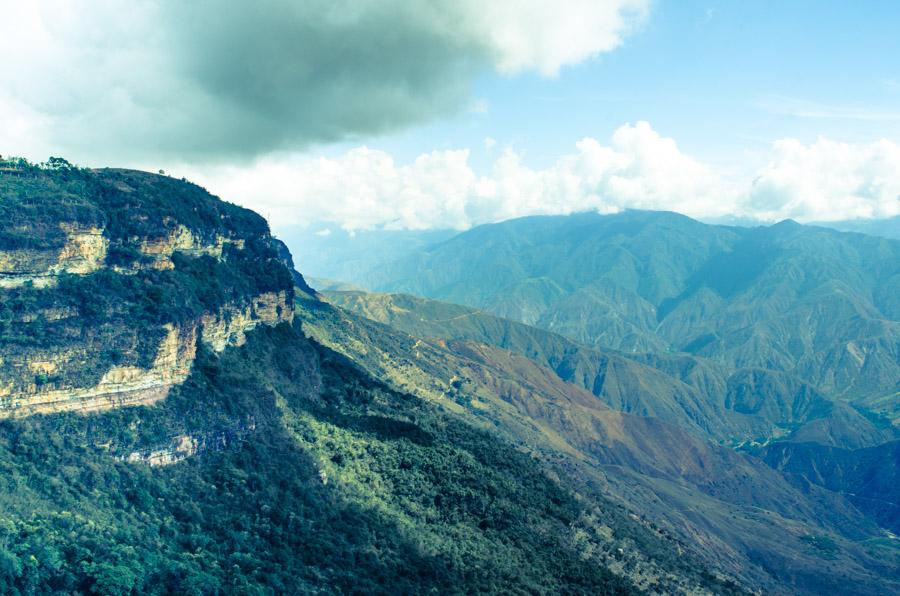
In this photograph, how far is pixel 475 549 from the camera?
105 meters

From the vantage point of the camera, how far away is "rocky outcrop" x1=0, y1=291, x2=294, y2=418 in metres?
88.4

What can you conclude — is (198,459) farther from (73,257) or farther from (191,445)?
(73,257)

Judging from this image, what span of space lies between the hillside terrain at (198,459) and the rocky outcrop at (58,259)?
0.69 ft

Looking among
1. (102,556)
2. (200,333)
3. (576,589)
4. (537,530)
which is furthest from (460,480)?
(102,556)

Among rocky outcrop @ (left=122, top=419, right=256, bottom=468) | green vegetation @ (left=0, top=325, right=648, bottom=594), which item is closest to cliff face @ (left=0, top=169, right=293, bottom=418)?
green vegetation @ (left=0, top=325, right=648, bottom=594)

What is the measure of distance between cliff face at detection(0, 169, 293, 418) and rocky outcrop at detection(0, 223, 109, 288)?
0.15m

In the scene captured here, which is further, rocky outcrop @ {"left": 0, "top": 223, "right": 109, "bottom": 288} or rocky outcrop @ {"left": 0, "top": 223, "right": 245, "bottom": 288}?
rocky outcrop @ {"left": 0, "top": 223, "right": 245, "bottom": 288}

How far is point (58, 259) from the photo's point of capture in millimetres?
99625

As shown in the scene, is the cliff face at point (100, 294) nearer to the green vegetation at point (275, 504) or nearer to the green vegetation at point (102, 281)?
the green vegetation at point (102, 281)

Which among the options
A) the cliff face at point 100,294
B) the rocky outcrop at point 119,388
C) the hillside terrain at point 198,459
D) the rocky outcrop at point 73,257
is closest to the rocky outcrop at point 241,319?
the cliff face at point 100,294

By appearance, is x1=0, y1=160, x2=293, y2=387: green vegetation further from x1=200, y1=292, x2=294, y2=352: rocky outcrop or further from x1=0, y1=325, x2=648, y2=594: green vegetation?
x1=0, y1=325, x2=648, y2=594: green vegetation

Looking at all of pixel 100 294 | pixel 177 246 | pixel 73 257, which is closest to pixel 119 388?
pixel 100 294

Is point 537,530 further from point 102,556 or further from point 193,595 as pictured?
point 102,556

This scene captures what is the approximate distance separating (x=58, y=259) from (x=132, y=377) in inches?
841
